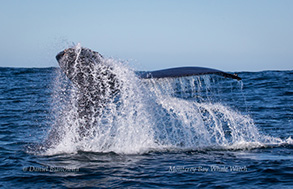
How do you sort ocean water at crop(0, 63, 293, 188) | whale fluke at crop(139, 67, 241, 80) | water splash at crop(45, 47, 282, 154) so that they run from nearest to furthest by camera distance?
whale fluke at crop(139, 67, 241, 80) < ocean water at crop(0, 63, 293, 188) < water splash at crop(45, 47, 282, 154)

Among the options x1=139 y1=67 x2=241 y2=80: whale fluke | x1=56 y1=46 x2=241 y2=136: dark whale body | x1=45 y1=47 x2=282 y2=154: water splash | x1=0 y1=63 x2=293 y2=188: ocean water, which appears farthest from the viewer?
x1=45 y1=47 x2=282 y2=154: water splash

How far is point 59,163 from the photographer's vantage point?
6.67 metres

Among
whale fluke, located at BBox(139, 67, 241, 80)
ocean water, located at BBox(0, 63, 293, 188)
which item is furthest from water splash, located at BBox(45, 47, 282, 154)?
whale fluke, located at BBox(139, 67, 241, 80)

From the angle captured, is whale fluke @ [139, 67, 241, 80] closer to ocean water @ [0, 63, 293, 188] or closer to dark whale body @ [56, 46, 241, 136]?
dark whale body @ [56, 46, 241, 136]

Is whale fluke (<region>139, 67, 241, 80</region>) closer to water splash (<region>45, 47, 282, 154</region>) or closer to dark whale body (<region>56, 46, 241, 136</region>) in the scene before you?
dark whale body (<region>56, 46, 241, 136</region>)

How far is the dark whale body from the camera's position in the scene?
248 inches

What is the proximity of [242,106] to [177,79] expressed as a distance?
9936 millimetres

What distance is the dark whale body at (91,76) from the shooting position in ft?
20.7

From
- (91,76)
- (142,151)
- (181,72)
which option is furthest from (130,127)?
(181,72)

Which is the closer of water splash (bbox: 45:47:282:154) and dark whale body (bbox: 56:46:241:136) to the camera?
dark whale body (bbox: 56:46:241:136)

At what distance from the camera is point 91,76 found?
6805 mm

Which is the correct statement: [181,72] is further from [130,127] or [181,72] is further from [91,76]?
[130,127]

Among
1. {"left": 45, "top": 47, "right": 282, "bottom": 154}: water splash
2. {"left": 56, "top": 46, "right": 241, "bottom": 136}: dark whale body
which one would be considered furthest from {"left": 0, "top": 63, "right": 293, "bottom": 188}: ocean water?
{"left": 56, "top": 46, "right": 241, "bottom": 136}: dark whale body

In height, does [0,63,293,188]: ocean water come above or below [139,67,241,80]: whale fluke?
below
